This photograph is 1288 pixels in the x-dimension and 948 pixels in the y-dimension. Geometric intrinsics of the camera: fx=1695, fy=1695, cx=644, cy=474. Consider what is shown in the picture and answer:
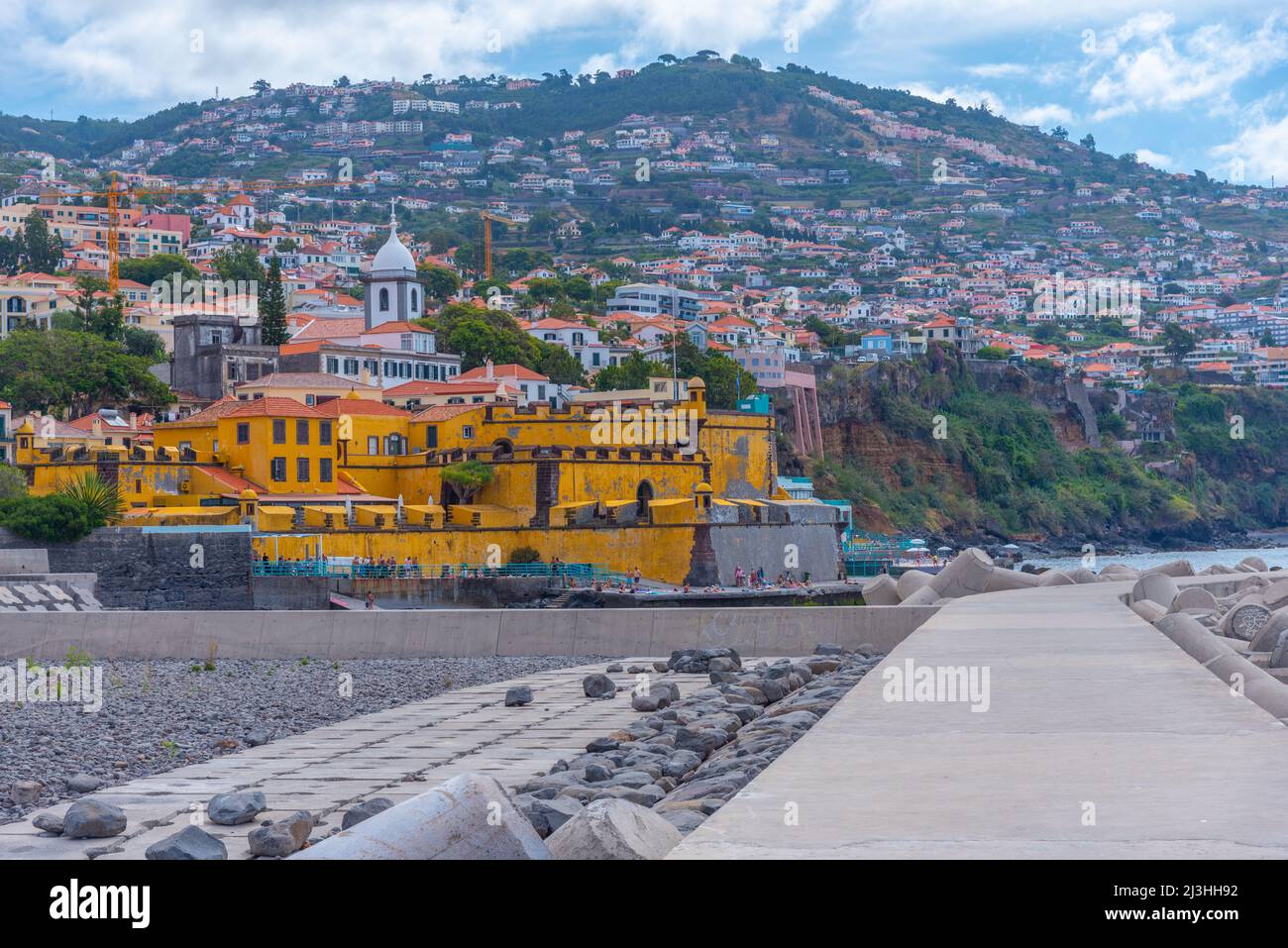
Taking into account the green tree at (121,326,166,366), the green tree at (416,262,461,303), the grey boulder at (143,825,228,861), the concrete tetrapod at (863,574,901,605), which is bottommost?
the concrete tetrapod at (863,574,901,605)

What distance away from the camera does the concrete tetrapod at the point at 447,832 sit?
4.81 meters

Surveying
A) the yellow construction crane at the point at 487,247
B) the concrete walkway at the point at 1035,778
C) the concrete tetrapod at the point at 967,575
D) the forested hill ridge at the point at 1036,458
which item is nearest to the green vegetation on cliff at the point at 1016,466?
the forested hill ridge at the point at 1036,458

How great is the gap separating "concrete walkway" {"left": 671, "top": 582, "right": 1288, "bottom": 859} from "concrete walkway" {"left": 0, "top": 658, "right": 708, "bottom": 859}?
8.21ft

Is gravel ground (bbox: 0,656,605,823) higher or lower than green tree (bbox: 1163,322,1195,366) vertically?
lower

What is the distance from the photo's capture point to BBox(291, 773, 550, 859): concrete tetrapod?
481 centimetres

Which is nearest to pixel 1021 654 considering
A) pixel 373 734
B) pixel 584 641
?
pixel 373 734

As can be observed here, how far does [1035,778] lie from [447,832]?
6.72 ft

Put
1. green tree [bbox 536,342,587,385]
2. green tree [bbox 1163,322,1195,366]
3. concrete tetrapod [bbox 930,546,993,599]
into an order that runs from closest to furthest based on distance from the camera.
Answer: concrete tetrapod [bbox 930,546,993,599]
green tree [bbox 536,342,587,385]
green tree [bbox 1163,322,1195,366]

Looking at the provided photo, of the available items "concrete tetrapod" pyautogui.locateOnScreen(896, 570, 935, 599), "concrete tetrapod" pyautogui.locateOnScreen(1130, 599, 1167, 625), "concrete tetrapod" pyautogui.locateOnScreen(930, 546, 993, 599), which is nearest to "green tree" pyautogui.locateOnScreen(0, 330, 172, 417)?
"concrete tetrapod" pyautogui.locateOnScreen(896, 570, 935, 599)

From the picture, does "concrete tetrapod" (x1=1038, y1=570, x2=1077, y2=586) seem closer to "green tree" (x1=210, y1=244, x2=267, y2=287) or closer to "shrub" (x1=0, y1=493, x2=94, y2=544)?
"shrub" (x1=0, y1=493, x2=94, y2=544)

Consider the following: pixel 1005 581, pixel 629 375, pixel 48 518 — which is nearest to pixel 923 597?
pixel 1005 581

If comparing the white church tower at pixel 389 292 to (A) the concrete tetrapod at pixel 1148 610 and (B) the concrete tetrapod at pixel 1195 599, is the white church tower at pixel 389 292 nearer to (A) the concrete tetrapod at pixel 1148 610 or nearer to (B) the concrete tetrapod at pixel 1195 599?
(B) the concrete tetrapod at pixel 1195 599

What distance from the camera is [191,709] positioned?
14961 mm

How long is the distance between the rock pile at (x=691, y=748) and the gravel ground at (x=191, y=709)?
2.90m
